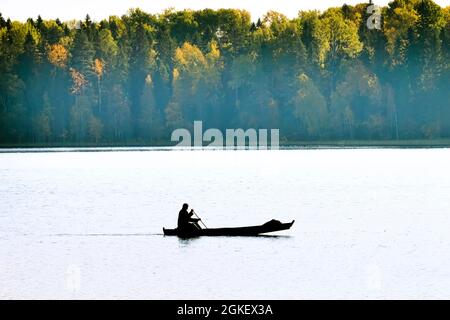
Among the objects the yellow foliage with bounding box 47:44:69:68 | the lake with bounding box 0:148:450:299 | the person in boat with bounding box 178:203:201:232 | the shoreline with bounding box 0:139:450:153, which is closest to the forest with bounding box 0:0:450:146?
the yellow foliage with bounding box 47:44:69:68

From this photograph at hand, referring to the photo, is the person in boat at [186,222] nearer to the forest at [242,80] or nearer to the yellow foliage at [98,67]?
the forest at [242,80]

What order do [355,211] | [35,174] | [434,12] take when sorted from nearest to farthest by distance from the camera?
[355,211], [35,174], [434,12]

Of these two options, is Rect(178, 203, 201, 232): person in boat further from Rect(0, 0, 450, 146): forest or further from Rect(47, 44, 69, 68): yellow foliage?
Rect(47, 44, 69, 68): yellow foliage

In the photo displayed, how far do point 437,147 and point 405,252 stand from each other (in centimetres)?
10558

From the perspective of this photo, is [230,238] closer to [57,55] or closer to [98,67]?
[98,67]

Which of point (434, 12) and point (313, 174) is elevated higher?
point (434, 12)

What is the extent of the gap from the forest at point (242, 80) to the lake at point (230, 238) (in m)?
51.3

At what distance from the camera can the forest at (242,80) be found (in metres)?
145

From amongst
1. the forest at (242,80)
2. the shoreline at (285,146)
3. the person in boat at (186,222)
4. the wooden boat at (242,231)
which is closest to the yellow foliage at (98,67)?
the forest at (242,80)

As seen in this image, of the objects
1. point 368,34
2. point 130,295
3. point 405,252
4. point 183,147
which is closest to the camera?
point 130,295

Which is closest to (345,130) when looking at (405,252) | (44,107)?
(44,107)

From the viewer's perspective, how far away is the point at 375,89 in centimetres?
14525

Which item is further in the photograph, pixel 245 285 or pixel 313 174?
pixel 313 174

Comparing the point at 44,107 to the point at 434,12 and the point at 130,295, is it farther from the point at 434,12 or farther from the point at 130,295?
the point at 130,295
